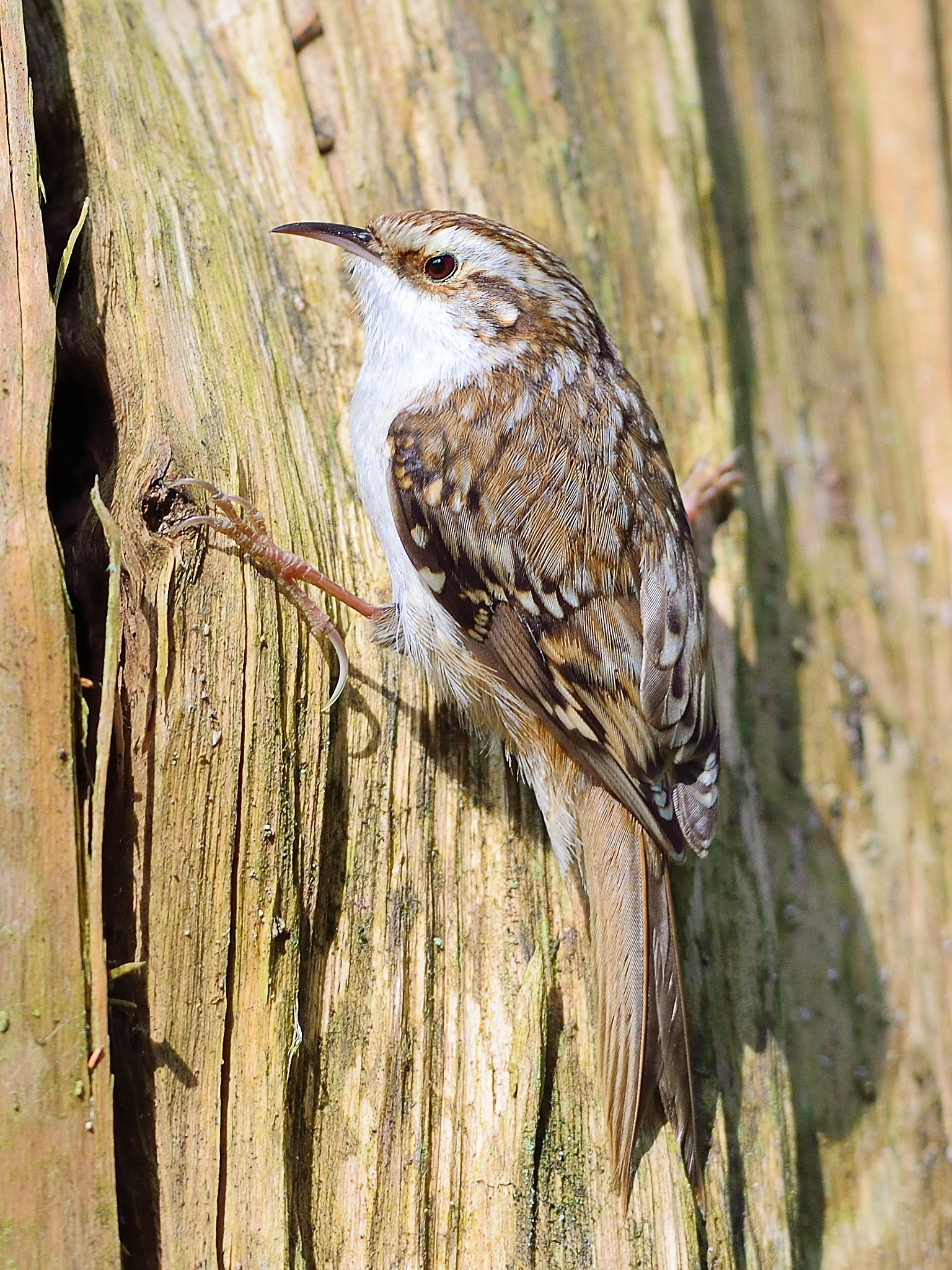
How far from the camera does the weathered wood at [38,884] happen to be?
1711mm

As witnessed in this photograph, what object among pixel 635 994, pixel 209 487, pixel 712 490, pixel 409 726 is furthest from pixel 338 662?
pixel 712 490

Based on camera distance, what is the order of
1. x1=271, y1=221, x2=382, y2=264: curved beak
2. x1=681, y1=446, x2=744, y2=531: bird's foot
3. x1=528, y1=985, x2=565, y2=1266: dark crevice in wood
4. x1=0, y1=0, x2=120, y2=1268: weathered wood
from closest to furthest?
x1=0, y1=0, x2=120, y2=1268: weathered wood, x1=528, y1=985, x2=565, y2=1266: dark crevice in wood, x1=271, y1=221, x2=382, y2=264: curved beak, x1=681, y1=446, x2=744, y2=531: bird's foot

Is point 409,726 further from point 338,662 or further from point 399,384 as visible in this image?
point 399,384

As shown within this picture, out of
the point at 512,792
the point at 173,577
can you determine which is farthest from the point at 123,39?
the point at 512,792

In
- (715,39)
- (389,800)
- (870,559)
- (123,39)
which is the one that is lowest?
(389,800)

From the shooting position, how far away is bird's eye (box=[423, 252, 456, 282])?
262 centimetres

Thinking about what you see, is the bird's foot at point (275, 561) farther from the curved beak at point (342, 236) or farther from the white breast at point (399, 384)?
the curved beak at point (342, 236)

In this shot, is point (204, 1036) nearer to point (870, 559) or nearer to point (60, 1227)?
point (60, 1227)

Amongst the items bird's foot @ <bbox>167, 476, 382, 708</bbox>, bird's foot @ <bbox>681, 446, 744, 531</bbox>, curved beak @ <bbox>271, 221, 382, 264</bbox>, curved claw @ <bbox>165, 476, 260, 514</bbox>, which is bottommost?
bird's foot @ <bbox>167, 476, 382, 708</bbox>

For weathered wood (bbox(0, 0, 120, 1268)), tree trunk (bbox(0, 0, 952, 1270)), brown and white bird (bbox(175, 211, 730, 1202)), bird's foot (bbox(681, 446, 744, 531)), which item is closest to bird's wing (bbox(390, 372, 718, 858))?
brown and white bird (bbox(175, 211, 730, 1202))

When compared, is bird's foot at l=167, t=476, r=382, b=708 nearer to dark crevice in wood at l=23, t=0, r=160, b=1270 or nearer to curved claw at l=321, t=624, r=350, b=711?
curved claw at l=321, t=624, r=350, b=711

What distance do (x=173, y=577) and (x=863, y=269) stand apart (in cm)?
297

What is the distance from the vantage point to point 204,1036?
6.38ft

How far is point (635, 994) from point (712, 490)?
1.45 metres
